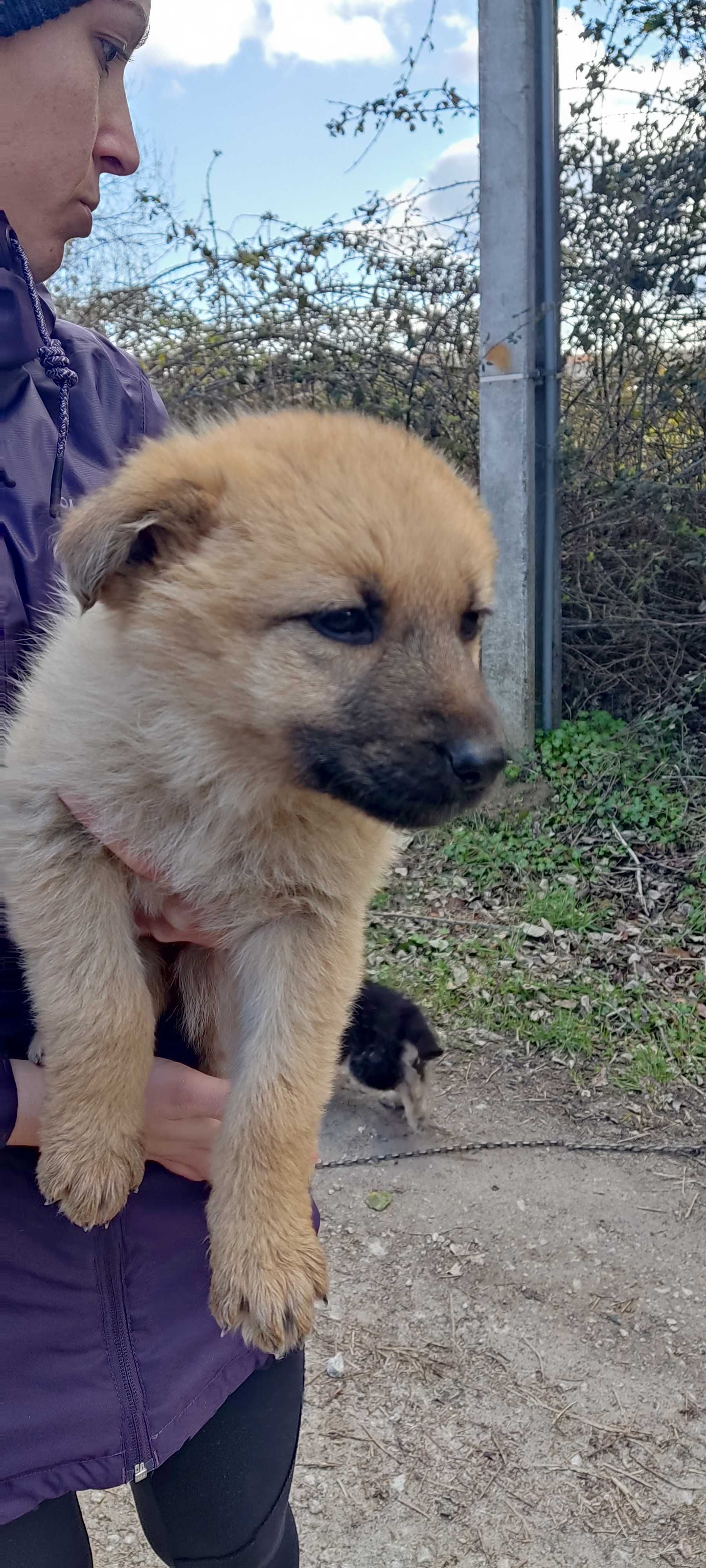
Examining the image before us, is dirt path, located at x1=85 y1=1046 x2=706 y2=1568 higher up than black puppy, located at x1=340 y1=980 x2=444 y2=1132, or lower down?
lower down

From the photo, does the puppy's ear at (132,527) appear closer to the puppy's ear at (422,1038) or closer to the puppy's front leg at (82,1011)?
the puppy's front leg at (82,1011)

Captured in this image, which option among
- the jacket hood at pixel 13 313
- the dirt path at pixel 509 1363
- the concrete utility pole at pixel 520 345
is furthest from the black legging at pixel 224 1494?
the concrete utility pole at pixel 520 345

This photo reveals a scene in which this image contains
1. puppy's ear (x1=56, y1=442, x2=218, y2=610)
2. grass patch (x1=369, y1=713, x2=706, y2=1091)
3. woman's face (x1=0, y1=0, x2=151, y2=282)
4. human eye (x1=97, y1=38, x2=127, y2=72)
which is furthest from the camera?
grass patch (x1=369, y1=713, x2=706, y2=1091)

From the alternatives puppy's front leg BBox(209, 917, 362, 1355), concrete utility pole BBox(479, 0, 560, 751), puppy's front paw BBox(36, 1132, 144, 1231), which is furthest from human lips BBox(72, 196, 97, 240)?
concrete utility pole BBox(479, 0, 560, 751)

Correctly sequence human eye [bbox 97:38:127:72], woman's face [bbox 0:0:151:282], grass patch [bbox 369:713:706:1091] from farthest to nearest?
grass patch [bbox 369:713:706:1091]
human eye [bbox 97:38:127:72]
woman's face [bbox 0:0:151:282]

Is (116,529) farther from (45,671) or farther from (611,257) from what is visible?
(611,257)

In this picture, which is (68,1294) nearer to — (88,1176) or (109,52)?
(88,1176)

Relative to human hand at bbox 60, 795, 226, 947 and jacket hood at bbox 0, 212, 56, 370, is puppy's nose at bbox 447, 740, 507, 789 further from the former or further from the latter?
jacket hood at bbox 0, 212, 56, 370

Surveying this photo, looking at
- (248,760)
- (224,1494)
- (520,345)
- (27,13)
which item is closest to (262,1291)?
(224,1494)
